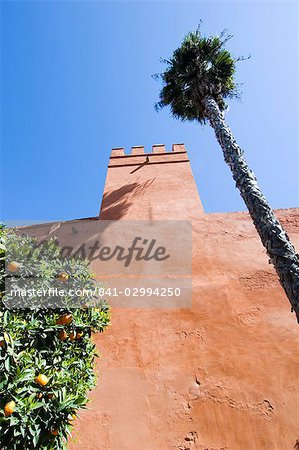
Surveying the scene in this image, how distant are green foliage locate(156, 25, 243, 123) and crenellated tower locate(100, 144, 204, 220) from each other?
6.15 ft

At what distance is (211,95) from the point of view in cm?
702

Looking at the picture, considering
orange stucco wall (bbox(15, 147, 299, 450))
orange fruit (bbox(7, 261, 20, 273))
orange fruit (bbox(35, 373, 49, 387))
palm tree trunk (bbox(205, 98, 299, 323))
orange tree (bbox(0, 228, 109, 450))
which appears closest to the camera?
orange tree (bbox(0, 228, 109, 450))

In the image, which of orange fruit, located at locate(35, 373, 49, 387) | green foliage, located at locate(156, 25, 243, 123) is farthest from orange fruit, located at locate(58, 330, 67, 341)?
green foliage, located at locate(156, 25, 243, 123)

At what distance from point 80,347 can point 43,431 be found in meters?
0.94

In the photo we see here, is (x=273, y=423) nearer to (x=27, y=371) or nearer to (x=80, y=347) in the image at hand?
(x=80, y=347)

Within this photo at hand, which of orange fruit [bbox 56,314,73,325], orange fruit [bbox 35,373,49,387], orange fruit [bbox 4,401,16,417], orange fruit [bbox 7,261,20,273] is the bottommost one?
orange fruit [bbox 4,401,16,417]

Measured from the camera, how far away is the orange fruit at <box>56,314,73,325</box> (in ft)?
10.7

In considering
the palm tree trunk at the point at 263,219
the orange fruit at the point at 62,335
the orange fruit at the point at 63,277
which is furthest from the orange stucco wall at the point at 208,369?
the orange fruit at the point at 63,277

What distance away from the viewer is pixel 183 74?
7.57 m

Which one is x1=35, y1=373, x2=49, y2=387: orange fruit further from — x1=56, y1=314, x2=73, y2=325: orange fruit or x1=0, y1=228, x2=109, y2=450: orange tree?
x1=56, y1=314, x2=73, y2=325: orange fruit

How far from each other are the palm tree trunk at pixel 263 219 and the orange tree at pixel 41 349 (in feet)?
7.62

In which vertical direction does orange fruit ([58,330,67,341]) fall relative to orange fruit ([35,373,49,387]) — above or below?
above

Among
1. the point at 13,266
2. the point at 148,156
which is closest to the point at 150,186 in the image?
the point at 148,156

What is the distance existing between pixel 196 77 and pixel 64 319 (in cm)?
661
